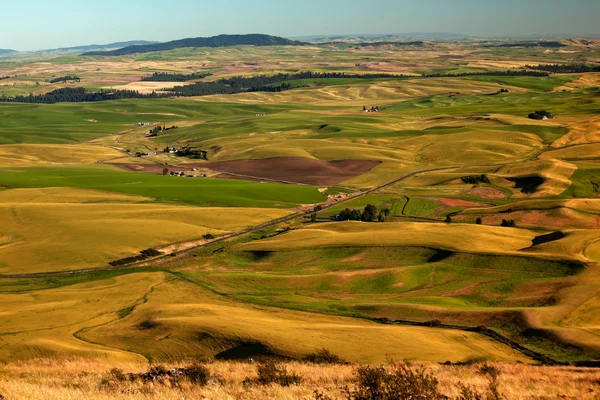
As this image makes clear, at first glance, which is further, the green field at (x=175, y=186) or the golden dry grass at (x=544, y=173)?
the golden dry grass at (x=544, y=173)

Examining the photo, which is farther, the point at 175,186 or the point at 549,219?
the point at 175,186

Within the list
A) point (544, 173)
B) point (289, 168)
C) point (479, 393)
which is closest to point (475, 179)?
point (544, 173)

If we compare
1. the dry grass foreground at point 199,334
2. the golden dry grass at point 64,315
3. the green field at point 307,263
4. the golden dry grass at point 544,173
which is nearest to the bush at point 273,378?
the dry grass foreground at point 199,334

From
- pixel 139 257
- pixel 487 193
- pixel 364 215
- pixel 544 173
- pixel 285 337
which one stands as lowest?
pixel 487 193

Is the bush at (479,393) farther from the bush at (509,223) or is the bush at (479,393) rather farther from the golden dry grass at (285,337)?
the bush at (509,223)

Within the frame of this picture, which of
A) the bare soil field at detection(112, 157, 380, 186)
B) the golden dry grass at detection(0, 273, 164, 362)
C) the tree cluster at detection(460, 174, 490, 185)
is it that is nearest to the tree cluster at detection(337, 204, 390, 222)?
the bare soil field at detection(112, 157, 380, 186)

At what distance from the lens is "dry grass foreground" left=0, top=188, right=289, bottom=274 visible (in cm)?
8950

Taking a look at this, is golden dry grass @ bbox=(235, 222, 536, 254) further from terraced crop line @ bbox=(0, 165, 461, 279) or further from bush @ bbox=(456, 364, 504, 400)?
bush @ bbox=(456, 364, 504, 400)

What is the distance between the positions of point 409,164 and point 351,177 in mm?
23107

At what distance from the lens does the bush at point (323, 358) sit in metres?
43.8

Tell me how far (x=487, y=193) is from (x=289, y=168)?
191ft

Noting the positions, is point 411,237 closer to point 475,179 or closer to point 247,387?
point 475,179

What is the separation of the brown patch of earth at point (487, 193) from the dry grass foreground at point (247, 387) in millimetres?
94201

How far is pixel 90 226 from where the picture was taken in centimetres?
10144
